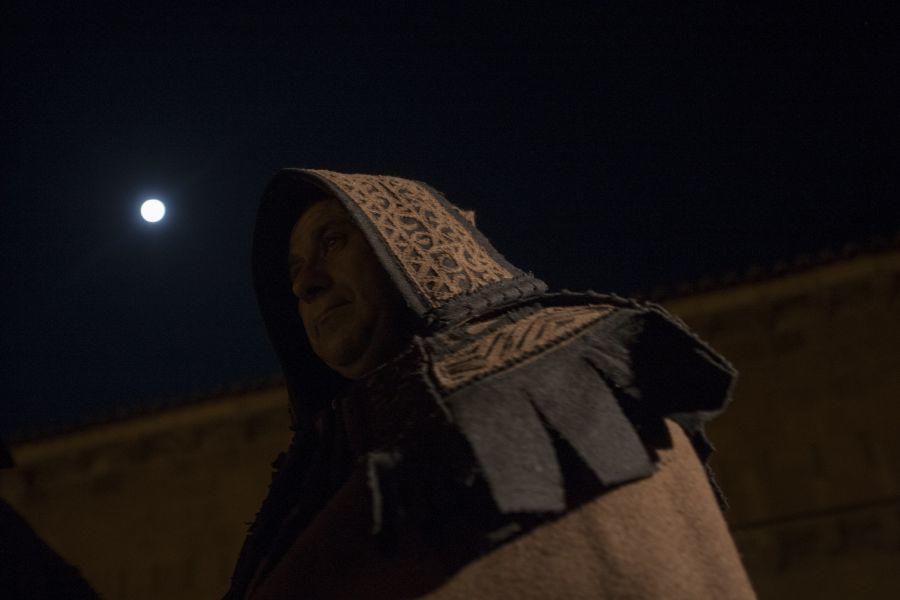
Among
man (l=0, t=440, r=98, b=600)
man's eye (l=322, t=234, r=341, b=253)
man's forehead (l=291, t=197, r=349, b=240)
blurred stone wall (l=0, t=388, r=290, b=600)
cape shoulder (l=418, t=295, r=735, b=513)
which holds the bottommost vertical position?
blurred stone wall (l=0, t=388, r=290, b=600)

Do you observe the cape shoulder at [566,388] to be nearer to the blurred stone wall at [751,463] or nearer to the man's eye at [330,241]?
the man's eye at [330,241]

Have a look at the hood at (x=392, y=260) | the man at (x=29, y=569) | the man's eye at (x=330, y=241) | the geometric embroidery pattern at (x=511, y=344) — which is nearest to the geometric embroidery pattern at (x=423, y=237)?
the hood at (x=392, y=260)

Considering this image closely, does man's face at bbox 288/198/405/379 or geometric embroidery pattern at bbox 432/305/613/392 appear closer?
geometric embroidery pattern at bbox 432/305/613/392

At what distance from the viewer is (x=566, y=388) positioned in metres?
1.54

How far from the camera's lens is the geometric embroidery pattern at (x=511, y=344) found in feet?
5.09

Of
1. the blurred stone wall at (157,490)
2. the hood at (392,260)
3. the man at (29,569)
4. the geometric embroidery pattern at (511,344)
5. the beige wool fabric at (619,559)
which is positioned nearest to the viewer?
the beige wool fabric at (619,559)

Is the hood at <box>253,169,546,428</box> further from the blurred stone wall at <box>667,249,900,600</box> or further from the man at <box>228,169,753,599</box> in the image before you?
the blurred stone wall at <box>667,249,900,600</box>

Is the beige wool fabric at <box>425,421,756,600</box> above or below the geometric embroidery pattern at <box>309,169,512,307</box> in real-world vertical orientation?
below

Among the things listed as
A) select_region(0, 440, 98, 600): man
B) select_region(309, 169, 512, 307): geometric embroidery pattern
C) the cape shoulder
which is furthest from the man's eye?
select_region(0, 440, 98, 600): man

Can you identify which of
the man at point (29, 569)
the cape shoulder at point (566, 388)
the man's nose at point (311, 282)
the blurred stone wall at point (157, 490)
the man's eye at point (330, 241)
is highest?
the man's eye at point (330, 241)

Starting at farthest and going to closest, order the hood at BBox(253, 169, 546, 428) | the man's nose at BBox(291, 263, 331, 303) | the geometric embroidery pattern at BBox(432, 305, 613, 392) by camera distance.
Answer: the man's nose at BBox(291, 263, 331, 303), the hood at BBox(253, 169, 546, 428), the geometric embroidery pattern at BBox(432, 305, 613, 392)

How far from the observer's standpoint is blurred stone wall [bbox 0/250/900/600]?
6.79m

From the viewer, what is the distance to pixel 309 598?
1.50 metres

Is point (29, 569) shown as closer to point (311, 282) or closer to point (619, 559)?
point (311, 282)
